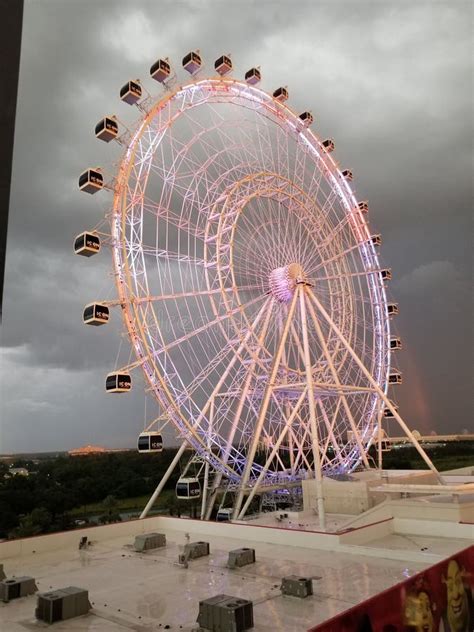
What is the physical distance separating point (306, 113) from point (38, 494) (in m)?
45.9

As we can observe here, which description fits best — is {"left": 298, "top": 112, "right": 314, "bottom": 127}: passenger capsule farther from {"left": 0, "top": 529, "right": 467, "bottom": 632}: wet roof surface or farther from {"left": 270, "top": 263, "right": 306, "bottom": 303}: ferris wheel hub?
{"left": 0, "top": 529, "right": 467, "bottom": 632}: wet roof surface

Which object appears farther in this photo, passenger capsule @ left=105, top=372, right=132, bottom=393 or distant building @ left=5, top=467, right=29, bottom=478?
distant building @ left=5, top=467, right=29, bottom=478

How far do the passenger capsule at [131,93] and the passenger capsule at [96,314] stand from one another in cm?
1023

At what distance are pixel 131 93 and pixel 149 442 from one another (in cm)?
1595

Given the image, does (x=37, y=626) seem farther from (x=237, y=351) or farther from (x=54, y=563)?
(x=237, y=351)

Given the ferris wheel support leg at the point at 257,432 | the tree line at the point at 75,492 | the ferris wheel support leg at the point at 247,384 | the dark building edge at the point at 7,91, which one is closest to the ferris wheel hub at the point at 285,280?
the ferris wheel support leg at the point at 247,384

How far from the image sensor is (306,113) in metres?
35.8

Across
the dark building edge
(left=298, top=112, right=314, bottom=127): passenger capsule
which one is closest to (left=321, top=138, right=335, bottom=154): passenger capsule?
(left=298, top=112, right=314, bottom=127): passenger capsule

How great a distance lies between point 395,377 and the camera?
42.1m

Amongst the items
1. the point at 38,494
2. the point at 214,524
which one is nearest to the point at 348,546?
the point at 214,524

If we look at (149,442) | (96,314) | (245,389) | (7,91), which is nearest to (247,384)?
(245,389)

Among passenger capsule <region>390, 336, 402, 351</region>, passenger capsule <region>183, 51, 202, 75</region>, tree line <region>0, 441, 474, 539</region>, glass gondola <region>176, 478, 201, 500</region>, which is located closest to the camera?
glass gondola <region>176, 478, 201, 500</region>

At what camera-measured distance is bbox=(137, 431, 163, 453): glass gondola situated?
23.1 m

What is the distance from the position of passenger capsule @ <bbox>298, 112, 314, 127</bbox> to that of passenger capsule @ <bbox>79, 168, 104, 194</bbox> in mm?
16919
